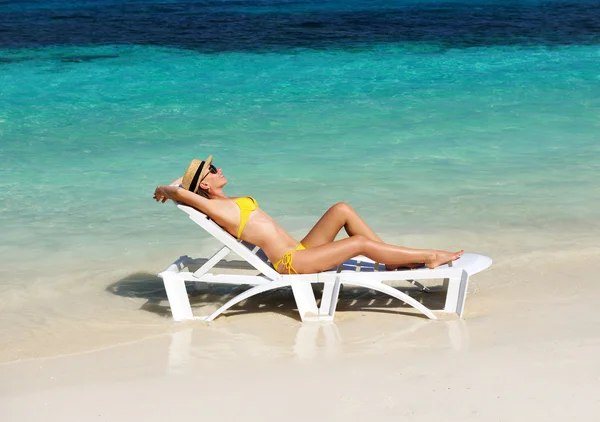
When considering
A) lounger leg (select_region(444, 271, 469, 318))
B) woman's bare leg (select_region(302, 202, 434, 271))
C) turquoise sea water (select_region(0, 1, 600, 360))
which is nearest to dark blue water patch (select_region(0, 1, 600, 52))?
turquoise sea water (select_region(0, 1, 600, 360))

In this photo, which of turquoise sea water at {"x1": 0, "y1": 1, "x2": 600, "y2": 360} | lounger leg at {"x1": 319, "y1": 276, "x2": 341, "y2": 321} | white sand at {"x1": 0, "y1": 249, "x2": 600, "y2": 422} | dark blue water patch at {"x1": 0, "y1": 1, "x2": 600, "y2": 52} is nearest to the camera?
→ white sand at {"x1": 0, "y1": 249, "x2": 600, "y2": 422}

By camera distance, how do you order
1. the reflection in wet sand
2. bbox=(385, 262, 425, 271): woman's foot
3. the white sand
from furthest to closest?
bbox=(385, 262, 425, 271): woman's foot → the reflection in wet sand → the white sand

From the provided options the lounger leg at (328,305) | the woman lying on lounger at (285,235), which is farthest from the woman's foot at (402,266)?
the lounger leg at (328,305)

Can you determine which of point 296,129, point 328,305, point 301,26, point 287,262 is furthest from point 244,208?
point 301,26

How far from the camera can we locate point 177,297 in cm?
586

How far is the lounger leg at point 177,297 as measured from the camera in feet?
19.2

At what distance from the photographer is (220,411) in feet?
14.5

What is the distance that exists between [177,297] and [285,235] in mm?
846

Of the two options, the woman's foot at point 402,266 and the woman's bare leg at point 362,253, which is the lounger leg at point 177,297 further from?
the woman's foot at point 402,266

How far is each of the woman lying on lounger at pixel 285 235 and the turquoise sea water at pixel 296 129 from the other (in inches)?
54.7

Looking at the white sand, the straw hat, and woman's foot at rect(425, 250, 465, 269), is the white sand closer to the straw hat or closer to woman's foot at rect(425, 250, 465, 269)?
woman's foot at rect(425, 250, 465, 269)

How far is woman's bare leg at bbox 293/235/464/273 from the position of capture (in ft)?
19.1

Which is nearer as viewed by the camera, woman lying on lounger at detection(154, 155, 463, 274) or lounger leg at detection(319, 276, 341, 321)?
lounger leg at detection(319, 276, 341, 321)

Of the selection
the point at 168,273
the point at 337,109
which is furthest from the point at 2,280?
the point at 337,109
